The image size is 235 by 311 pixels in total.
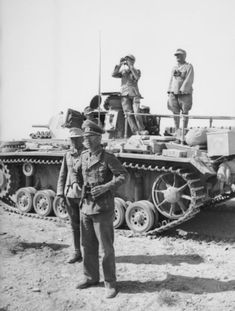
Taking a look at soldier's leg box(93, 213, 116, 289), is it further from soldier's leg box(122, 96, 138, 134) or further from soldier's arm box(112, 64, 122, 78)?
soldier's arm box(112, 64, 122, 78)

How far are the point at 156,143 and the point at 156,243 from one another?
218 centimetres

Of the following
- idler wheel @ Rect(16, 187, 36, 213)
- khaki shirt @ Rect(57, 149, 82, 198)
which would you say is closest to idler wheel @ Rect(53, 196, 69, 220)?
idler wheel @ Rect(16, 187, 36, 213)

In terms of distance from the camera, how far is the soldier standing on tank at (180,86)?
10906 millimetres

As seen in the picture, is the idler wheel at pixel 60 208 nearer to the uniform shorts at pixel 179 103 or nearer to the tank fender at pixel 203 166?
the tank fender at pixel 203 166

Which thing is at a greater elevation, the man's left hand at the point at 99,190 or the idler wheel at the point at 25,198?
the man's left hand at the point at 99,190

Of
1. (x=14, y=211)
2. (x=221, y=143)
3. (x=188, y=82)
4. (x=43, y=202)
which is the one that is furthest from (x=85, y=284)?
(x=188, y=82)

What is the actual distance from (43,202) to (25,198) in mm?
723

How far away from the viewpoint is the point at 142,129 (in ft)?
35.8

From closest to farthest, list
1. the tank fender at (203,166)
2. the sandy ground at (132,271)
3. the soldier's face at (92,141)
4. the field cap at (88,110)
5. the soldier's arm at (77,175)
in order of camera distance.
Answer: the sandy ground at (132,271) → the soldier's face at (92,141) → the soldier's arm at (77,175) → the tank fender at (203,166) → the field cap at (88,110)

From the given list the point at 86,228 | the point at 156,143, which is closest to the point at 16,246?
the point at 86,228

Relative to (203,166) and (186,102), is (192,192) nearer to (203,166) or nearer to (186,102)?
(203,166)

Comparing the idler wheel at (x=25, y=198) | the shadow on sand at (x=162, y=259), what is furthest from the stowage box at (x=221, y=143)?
the idler wheel at (x=25, y=198)

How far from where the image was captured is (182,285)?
6.09 m

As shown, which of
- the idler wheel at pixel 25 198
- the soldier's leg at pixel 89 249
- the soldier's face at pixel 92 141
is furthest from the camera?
the idler wheel at pixel 25 198
